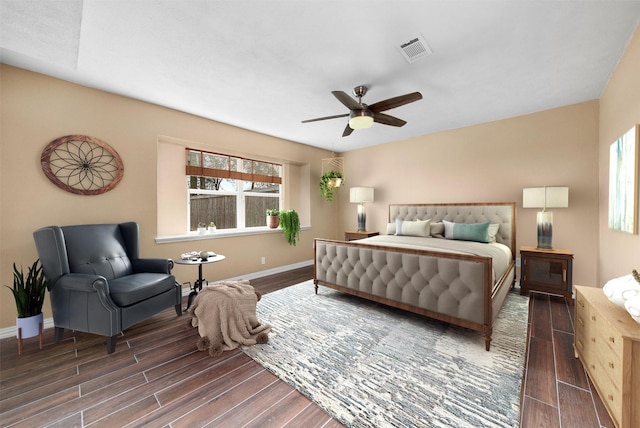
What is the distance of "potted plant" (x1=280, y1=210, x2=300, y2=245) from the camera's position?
4.89 metres

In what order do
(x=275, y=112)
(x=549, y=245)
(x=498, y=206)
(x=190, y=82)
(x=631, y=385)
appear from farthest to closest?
(x=498, y=206) → (x=275, y=112) → (x=549, y=245) → (x=190, y=82) → (x=631, y=385)

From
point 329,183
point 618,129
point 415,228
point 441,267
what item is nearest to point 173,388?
point 441,267

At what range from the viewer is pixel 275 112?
360cm

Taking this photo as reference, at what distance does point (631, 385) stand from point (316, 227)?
483cm

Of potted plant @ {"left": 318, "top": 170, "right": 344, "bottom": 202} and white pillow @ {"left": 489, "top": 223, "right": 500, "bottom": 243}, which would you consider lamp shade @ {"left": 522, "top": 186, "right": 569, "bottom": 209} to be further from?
potted plant @ {"left": 318, "top": 170, "right": 344, "bottom": 202}

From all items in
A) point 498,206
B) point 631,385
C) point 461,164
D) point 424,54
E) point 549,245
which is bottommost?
point 631,385

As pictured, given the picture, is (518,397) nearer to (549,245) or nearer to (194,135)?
(549,245)

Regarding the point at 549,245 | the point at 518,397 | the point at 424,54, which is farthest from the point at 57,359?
the point at 549,245

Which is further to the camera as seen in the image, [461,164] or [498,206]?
[461,164]

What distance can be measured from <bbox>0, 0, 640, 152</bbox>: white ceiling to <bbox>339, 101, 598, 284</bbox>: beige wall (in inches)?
18.1

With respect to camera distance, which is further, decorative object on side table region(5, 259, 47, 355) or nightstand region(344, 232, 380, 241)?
nightstand region(344, 232, 380, 241)

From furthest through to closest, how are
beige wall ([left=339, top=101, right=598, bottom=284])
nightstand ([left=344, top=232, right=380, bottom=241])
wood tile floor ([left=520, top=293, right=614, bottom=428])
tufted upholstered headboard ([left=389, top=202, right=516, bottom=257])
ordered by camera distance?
1. nightstand ([left=344, top=232, right=380, bottom=241])
2. tufted upholstered headboard ([left=389, top=202, right=516, bottom=257])
3. beige wall ([left=339, top=101, right=598, bottom=284])
4. wood tile floor ([left=520, top=293, right=614, bottom=428])

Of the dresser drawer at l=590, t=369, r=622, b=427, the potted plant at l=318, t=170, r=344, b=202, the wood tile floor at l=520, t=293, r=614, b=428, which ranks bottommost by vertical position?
the wood tile floor at l=520, t=293, r=614, b=428

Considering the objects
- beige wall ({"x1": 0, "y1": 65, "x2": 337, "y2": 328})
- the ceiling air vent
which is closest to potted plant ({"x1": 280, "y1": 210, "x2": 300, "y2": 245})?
beige wall ({"x1": 0, "y1": 65, "x2": 337, "y2": 328})
